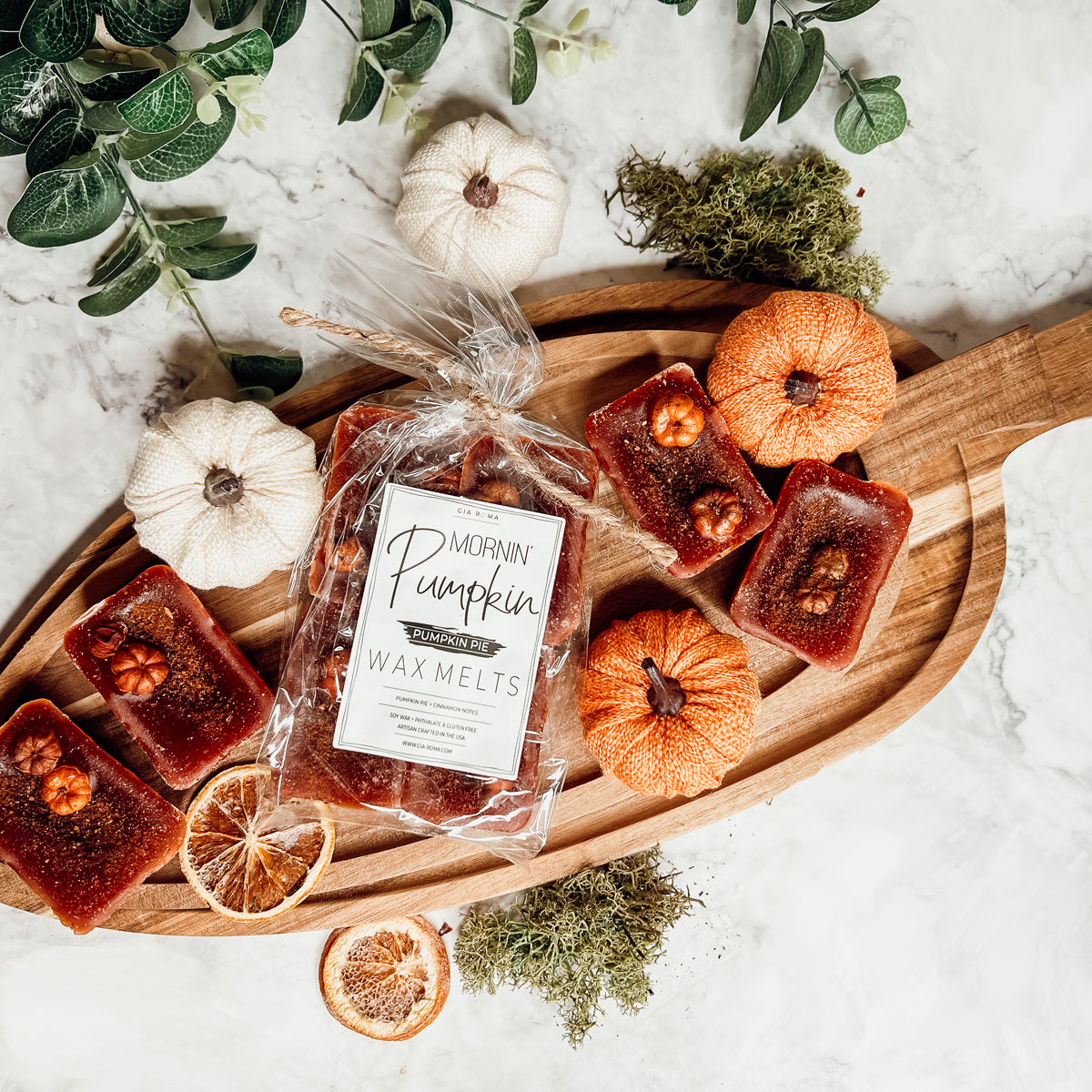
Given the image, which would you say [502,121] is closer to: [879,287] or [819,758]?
[879,287]

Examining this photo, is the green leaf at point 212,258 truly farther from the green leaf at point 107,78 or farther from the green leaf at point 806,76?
the green leaf at point 806,76

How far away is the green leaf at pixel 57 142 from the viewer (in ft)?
5.72

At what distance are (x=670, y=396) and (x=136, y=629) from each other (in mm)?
1404

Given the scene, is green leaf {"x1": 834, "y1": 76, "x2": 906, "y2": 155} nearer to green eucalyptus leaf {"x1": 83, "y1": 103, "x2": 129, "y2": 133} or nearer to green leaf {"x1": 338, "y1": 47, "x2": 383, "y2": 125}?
green leaf {"x1": 338, "y1": 47, "x2": 383, "y2": 125}

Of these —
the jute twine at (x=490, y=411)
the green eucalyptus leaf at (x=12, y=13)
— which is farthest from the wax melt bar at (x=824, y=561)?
the green eucalyptus leaf at (x=12, y=13)

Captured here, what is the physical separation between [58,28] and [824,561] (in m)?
1.99

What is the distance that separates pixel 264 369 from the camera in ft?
6.50

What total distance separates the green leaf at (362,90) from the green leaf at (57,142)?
1.95 ft

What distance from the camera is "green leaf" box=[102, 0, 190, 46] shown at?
1.53m

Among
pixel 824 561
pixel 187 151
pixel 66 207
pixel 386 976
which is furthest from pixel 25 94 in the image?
pixel 386 976

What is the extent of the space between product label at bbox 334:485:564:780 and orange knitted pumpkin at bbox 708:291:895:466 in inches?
21.0

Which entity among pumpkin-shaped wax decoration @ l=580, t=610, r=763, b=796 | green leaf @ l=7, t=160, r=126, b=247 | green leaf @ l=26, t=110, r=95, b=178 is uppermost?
green leaf @ l=26, t=110, r=95, b=178

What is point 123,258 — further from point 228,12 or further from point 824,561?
point 824,561

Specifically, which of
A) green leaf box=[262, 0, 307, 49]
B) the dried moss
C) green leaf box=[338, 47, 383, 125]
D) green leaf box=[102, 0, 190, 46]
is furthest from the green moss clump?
the dried moss
